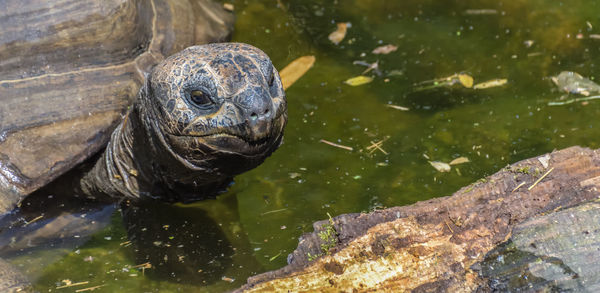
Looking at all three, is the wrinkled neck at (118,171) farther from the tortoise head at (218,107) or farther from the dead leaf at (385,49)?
the dead leaf at (385,49)

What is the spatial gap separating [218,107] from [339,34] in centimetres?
281

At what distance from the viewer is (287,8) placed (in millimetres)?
6207

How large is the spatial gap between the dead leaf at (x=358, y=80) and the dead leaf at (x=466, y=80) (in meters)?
0.67

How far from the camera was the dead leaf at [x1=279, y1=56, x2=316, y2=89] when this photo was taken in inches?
206

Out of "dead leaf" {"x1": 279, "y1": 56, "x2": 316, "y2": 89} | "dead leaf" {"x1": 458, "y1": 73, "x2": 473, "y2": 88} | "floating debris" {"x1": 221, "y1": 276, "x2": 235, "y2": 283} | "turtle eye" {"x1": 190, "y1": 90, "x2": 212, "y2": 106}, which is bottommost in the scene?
"dead leaf" {"x1": 458, "y1": 73, "x2": 473, "y2": 88}

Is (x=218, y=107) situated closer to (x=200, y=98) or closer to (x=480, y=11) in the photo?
(x=200, y=98)

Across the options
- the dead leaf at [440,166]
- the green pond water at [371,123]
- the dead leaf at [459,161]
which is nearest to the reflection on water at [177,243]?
the green pond water at [371,123]

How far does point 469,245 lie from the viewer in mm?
2947

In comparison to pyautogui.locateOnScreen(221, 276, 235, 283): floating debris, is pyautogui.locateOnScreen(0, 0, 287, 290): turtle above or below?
above

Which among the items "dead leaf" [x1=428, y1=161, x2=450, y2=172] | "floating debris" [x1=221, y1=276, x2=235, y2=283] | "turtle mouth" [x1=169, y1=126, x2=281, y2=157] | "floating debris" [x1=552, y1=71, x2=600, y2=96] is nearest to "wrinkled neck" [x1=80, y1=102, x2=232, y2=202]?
"turtle mouth" [x1=169, y1=126, x2=281, y2=157]

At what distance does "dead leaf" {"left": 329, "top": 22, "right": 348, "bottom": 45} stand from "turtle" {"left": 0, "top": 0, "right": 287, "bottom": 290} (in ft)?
5.47

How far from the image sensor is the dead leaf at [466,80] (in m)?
5.09

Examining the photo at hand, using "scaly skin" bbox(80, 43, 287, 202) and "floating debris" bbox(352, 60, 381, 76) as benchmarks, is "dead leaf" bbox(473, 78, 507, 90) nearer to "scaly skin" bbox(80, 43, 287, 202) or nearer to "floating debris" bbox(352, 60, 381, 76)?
"floating debris" bbox(352, 60, 381, 76)

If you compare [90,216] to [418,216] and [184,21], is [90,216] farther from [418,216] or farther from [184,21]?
[418,216]
